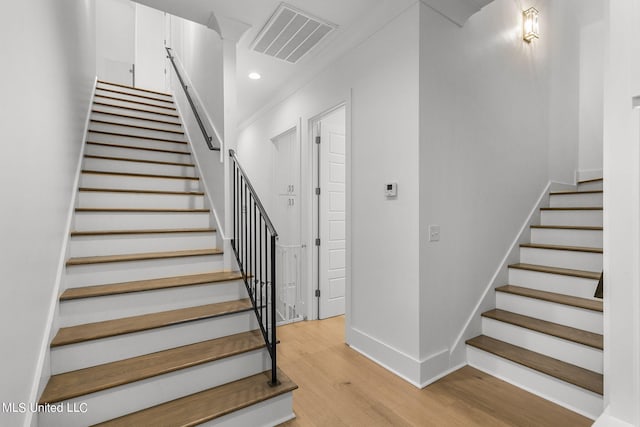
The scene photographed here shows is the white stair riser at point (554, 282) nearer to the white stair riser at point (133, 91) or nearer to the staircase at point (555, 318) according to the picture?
the staircase at point (555, 318)

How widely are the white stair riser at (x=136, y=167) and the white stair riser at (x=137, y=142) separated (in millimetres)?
428

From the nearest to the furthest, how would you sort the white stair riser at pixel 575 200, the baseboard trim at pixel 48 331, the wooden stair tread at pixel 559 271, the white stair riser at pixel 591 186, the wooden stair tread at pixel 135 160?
the baseboard trim at pixel 48 331, the wooden stair tread at pixel 559 271, the wooden stair tread at pixel 135 160, the white stair riser at pixel 575 200, the white stair riser at pixel 591 186

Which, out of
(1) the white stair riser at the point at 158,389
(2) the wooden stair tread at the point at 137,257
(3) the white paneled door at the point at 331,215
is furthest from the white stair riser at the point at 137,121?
(1) the white stair riser at the point at 158,389

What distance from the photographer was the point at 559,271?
8.29ft

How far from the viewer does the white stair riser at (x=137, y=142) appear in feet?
10.7

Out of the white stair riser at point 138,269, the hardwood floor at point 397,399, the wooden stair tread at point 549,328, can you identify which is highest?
the white stair riser at point 138,269

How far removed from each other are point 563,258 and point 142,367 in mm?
3345

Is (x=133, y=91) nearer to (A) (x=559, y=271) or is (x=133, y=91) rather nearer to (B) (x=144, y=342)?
(B) (x=144, y=342)

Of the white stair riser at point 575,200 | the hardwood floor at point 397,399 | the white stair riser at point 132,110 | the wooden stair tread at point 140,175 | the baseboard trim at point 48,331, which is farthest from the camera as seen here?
the white stair riser at point 132,110

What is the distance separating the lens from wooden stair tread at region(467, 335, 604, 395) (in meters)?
1.87

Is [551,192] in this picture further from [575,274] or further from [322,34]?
[322,34]

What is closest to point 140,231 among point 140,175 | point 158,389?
point 140,175

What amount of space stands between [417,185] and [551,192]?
2252 mm

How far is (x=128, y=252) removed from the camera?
2414 millimetres
